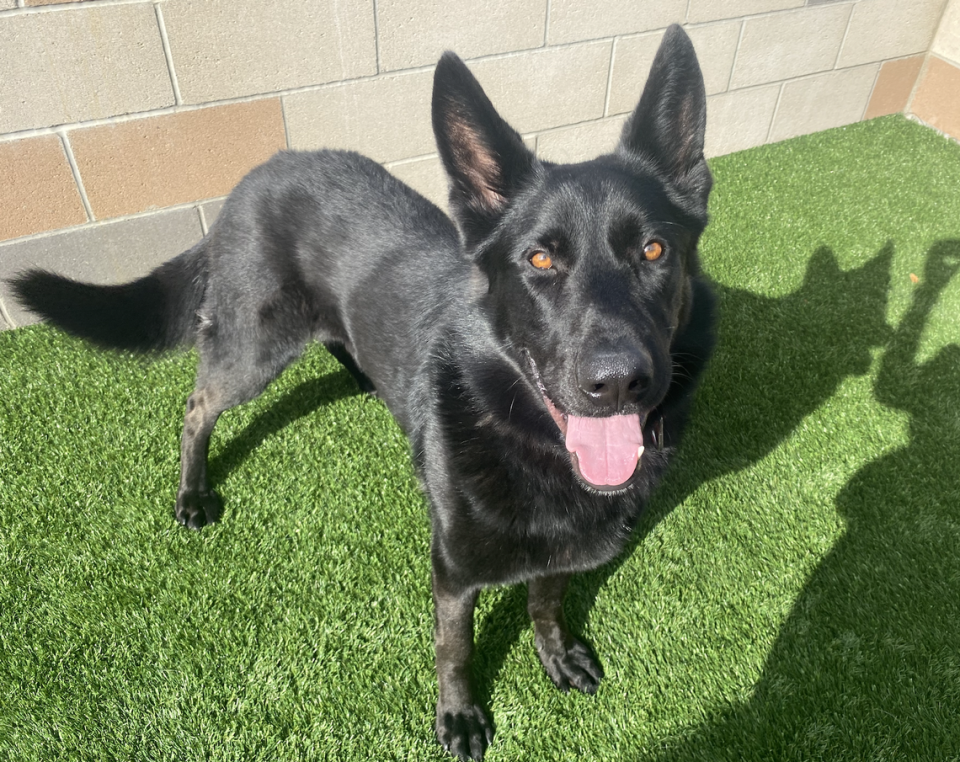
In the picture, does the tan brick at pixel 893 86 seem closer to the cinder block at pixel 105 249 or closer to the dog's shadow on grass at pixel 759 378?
the dog's shadow on grass at pixel 759 378

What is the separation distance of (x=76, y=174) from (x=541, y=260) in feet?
8.74

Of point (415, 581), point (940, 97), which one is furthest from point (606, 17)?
point (415, 581)

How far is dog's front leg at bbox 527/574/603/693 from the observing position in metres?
2.03

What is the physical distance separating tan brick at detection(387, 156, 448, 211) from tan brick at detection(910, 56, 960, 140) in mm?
4362

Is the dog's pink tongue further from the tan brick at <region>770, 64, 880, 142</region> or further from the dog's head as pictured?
the tan brick at <region>770, 64, 880, 142</region>

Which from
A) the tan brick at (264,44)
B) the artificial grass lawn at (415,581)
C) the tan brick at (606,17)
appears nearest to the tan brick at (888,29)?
the tan brick at (606,17)

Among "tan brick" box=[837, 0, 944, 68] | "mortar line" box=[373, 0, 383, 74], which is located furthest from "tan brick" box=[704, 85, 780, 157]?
"mortar line" box=[373, 0, 383, 74]

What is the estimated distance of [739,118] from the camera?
5004 mm

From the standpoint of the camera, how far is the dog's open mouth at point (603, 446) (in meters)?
1.60

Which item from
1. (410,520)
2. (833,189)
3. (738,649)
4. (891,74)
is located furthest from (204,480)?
(891,74)

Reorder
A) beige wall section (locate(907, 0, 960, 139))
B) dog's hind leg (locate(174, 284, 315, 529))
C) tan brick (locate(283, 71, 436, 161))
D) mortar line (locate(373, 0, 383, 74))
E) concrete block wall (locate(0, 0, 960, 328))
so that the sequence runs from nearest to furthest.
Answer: dog's hind leg (locate(174, 284, 315, 529)), concrete block wall (locate(0, 0, 960, 328)), mortar line (locate(373, 0, 383, 74)), tan brick (locate(283, 71, 436, 161)), beige wall section (locate(907, 0, 960, 139))

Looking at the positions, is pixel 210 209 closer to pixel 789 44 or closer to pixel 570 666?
pixel 570 666

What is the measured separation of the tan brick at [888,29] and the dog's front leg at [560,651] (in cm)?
518

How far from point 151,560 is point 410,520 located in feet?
3.13
